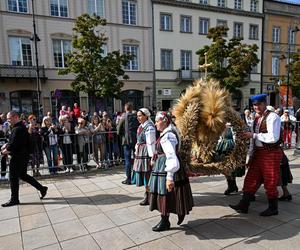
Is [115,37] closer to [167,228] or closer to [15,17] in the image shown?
[15,17]

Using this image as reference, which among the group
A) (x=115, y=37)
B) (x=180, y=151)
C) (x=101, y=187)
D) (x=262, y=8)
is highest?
(x=262, y=8)

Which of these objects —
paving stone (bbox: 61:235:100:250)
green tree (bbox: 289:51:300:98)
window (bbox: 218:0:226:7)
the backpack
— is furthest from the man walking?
window (bbox: 218:0:226:7)

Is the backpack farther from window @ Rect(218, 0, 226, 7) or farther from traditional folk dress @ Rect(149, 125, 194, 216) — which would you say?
window @ Rect(218, 0, 226, 7)

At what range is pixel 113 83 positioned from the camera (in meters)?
16.5

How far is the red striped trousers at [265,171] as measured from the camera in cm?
402

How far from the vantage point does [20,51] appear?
19.7 m

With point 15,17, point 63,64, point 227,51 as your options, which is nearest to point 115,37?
point 63,64

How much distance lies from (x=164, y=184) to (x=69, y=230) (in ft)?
5.56

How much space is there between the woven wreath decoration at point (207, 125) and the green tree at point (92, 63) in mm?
12436

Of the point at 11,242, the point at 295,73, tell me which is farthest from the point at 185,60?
the point at 11,242

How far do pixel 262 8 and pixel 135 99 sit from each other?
Result: 58.8 feet

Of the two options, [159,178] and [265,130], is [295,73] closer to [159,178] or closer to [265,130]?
[265,130]

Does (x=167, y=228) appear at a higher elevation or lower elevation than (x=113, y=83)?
lower

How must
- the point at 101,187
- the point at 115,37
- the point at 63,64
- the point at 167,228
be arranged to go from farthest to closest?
1. the point at 115,37
2. the point at 63,64
3. the point at 101,187
4. the point at 167,228
